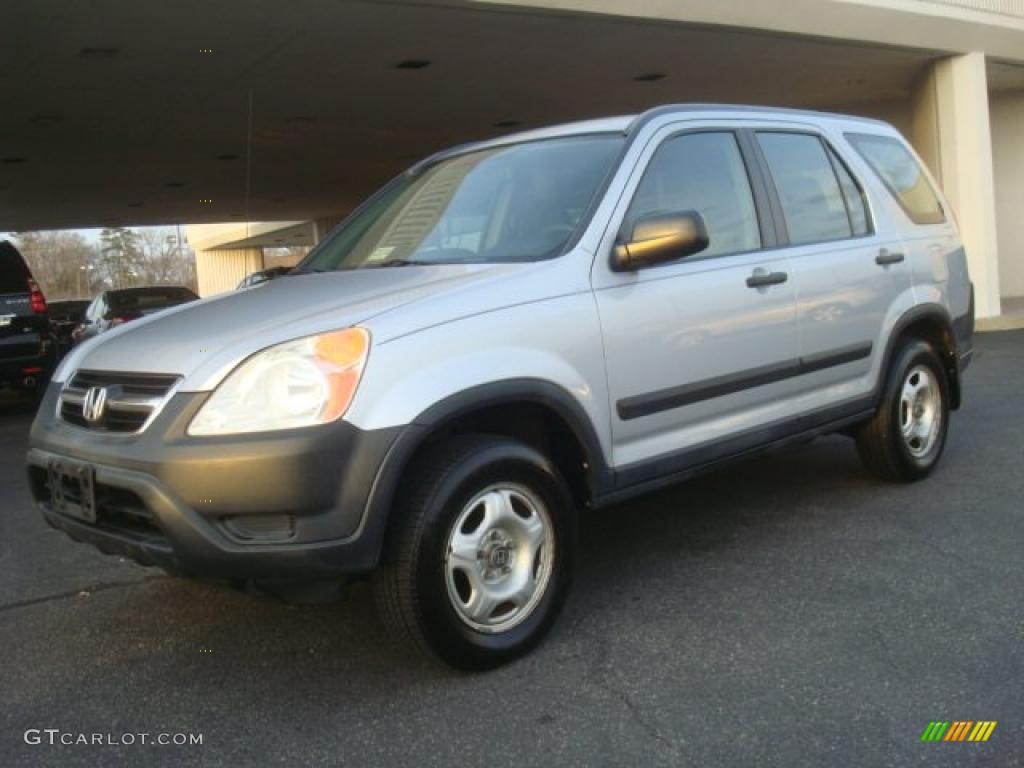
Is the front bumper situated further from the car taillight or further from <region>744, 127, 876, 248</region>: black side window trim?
the car taillight

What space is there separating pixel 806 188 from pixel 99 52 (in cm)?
906

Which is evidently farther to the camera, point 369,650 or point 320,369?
point 369,650

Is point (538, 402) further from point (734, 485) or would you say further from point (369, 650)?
point (734, 485)

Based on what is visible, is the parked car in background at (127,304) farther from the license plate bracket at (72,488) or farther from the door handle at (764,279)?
the door handle at (764,279)

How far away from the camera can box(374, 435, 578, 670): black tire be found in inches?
116

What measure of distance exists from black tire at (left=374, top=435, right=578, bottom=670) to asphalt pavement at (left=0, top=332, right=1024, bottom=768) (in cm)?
12

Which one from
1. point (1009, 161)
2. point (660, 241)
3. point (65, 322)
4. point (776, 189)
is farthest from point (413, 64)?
point (65, 322)

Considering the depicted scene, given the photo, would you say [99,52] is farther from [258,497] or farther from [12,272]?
[258,497]

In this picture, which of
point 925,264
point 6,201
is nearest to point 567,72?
point 925,264

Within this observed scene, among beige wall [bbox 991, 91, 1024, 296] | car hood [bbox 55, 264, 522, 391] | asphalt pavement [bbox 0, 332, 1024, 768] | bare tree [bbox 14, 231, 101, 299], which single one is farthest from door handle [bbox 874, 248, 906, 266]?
bare tree [bbox 14, 231, 101, 299]

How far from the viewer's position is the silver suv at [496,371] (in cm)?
282

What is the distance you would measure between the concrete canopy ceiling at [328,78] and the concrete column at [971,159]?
2.16ft

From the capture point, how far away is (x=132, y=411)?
3.01 m

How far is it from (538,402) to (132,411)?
1.32m
